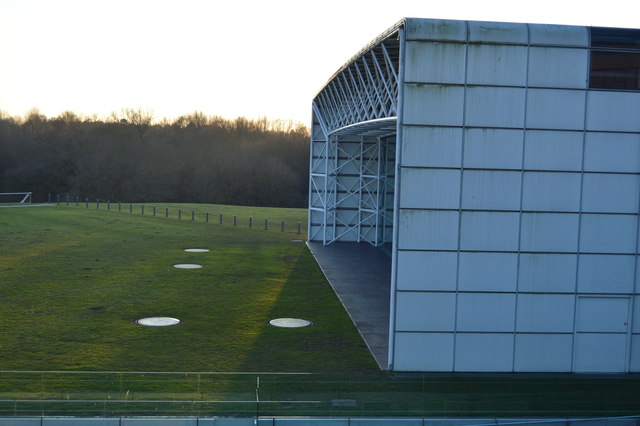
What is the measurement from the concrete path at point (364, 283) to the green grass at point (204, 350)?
490 millimetres

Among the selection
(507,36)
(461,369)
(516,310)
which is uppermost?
(507,36)

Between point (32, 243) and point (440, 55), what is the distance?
28.2 meters

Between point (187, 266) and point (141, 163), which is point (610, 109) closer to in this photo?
point (187, 266)

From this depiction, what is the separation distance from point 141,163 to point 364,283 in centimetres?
7165

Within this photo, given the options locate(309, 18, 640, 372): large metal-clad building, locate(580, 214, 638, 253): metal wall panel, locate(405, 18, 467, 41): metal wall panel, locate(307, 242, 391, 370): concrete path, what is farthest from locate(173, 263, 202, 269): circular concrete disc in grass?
locate(580, 214, 638, 253): metal wall panel

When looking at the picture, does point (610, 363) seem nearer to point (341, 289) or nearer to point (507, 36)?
point (507, 36)

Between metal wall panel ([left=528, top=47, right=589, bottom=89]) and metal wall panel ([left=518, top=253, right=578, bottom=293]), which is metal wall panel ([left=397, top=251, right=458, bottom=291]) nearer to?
metal wall panel ([left=518, top=253, right=578, bottom=293])

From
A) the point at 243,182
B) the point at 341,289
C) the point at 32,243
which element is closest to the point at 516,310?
the point at 341,289

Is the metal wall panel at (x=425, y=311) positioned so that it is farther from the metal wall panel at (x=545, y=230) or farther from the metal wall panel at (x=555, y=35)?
the metal wall panel at (x=555, y=35)

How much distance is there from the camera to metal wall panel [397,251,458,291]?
49.7 feet

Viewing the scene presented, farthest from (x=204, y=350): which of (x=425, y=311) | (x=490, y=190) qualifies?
(x=490, y=190)

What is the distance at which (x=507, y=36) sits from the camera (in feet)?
49.0

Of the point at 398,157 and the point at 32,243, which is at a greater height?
the point at 398,157

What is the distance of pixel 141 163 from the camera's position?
90625mm
